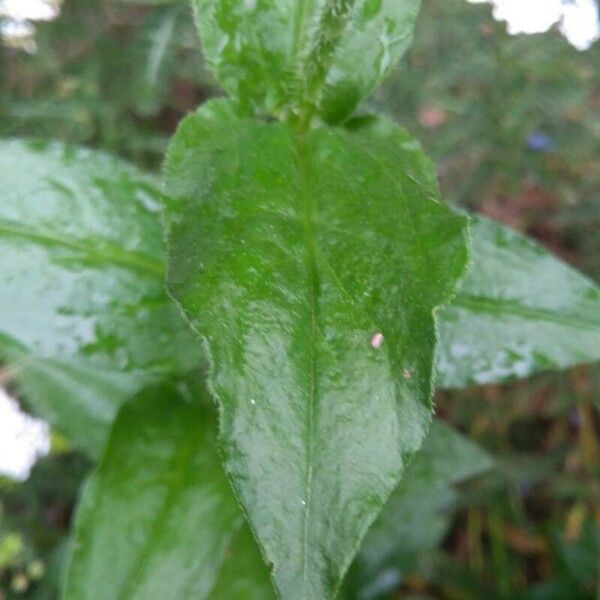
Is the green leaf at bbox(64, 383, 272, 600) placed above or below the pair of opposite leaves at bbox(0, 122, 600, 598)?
below

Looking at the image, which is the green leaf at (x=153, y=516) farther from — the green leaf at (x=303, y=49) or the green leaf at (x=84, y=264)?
→ the green leaf at (x=303, y=49)

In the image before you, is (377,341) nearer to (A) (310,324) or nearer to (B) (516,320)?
(A) (310,324)

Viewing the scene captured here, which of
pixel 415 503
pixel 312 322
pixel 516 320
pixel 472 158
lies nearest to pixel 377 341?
pixel 312 322

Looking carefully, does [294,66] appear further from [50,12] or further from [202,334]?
[50,12]

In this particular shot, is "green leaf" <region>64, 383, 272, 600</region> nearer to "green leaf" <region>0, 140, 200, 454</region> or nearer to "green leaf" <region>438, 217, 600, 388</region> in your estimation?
"green leaf" <region>0, 140, 200, 454</region>

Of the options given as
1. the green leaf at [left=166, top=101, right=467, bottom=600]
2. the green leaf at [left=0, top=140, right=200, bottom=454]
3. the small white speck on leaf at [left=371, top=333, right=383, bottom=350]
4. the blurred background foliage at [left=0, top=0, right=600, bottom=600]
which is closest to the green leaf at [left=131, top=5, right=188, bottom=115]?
the blurred background foliage at [left=0, top=0, right=600, bottom=600]

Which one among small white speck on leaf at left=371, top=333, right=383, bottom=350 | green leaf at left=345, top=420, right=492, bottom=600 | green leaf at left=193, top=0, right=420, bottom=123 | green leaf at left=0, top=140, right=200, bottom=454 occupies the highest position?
green leaf at left=193, top=0, right=420, bottom=123

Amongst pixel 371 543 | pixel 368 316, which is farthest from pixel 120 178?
pixel 371 543
